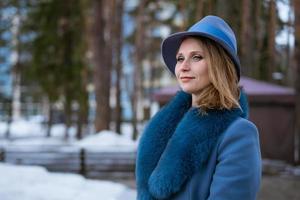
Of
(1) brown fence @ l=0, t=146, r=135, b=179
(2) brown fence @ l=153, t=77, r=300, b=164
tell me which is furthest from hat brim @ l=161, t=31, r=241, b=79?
(2) brown fence @ l=153, t=77, r=300, b=164

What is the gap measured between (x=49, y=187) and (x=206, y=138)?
822 centimetres

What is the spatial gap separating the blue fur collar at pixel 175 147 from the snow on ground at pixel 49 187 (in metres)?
6.84

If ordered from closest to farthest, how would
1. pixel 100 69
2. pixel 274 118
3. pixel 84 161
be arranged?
pixel 84 161
pixel 274 118
pixel 100 69

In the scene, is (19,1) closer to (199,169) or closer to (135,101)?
(135,101)

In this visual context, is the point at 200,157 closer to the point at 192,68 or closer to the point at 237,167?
the point at 237,167

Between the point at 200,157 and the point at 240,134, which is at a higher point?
the point at 240,134

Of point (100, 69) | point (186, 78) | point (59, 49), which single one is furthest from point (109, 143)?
point (186, 78)

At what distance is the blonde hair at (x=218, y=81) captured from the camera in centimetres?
206

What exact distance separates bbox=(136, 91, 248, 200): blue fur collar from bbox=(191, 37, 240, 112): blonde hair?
37 millimetres

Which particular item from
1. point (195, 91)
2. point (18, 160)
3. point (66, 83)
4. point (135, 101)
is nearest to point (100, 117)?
point (66, 83)

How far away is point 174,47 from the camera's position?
2381 millimetres

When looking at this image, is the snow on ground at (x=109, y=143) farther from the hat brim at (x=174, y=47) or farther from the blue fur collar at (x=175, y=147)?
the blue fur collar at (x=175, y=147)

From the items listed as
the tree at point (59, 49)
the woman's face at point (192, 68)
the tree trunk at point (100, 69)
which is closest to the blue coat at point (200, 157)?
the woman's face at point (192, 68)

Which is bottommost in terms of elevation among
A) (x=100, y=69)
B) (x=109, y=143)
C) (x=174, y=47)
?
(x=109, y=143)
